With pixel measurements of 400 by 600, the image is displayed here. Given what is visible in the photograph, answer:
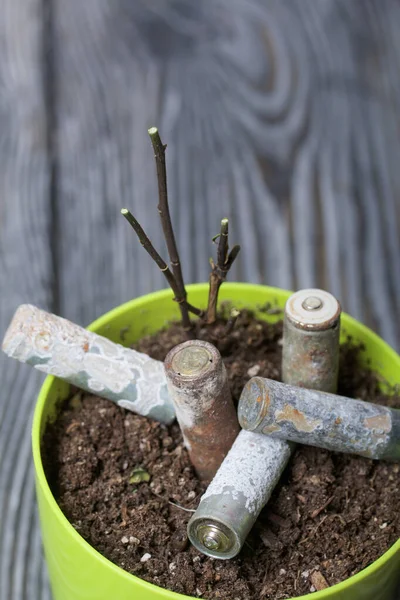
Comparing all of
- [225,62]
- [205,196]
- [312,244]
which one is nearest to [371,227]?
[312,244]

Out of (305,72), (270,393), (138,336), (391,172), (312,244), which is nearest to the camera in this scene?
(270,393)

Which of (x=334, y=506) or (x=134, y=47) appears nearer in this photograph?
(x=334, y=506)

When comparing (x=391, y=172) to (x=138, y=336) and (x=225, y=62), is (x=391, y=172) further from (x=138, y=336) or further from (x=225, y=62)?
(x=138, y=336)

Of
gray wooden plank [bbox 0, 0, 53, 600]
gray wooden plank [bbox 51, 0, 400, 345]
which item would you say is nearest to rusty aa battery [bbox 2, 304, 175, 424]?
gray wooden plank [bbox 0, 0, 53, 600]

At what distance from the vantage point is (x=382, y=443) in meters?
0.88

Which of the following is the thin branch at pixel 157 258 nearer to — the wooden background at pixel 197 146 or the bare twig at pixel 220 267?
the bare twig at pixel 220 267

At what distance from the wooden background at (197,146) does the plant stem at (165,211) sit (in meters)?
0.45

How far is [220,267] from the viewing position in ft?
3.01

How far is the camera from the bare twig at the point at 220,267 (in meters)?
0.87

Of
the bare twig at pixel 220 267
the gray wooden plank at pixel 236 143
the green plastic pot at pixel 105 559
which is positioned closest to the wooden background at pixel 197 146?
the gray wooden plank at pixel 236 143

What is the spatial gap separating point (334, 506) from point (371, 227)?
72 cm

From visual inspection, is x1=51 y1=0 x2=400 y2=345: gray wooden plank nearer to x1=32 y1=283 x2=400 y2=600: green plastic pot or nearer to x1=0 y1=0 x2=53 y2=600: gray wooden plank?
x1=0 y1=0 x2=53 y2=600: gray wooden plank

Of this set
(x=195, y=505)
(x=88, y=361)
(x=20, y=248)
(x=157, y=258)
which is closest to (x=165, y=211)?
(x=157, y=258)

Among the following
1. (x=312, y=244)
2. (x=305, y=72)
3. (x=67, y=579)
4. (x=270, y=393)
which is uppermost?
(x=305, y=72)
